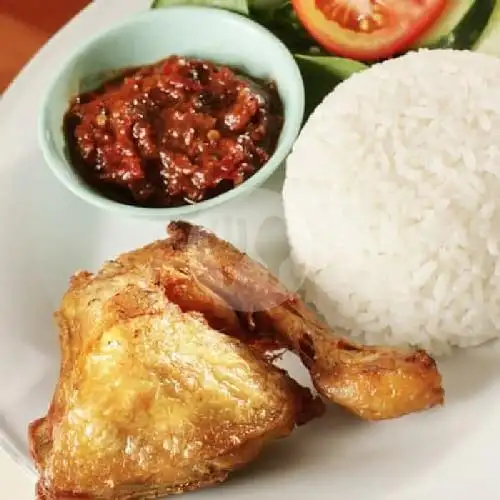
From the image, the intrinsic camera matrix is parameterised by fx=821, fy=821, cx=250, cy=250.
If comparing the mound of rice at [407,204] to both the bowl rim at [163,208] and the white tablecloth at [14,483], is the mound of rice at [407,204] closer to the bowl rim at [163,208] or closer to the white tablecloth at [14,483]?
the bowl rim at [163,208]

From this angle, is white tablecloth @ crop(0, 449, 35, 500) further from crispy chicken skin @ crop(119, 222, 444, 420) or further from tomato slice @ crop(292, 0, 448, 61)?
tomato slice @ crop(292, 0, 448, 61)

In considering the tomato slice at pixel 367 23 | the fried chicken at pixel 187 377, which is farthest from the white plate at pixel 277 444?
the tomato slice at pixel 367 23

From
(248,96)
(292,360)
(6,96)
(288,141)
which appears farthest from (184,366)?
(6,96)

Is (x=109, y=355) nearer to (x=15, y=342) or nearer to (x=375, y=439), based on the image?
Result: (x=15, y=342)

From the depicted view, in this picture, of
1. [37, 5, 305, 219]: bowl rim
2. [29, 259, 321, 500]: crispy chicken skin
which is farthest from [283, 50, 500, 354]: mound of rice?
[29, 259, 321, 500]: crispy chicken skin

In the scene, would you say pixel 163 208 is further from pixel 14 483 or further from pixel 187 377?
pixel 14 483

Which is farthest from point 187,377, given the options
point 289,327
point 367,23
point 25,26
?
point 25,26

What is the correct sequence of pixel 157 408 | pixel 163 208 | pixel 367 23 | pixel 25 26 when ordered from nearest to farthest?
pixel 157 408 < pixel 163 208 < pixel 367 23 < pixel 25 26
